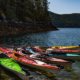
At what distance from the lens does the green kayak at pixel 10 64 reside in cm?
3058

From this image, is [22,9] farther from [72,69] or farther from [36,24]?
[72,69]

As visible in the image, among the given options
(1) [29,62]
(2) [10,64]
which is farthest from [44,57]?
(2) [10,64]

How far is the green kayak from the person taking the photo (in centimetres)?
3058

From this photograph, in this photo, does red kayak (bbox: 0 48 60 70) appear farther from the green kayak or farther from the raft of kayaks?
the green kayak

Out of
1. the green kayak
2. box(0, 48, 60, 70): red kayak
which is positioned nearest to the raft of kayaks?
box(0, 48, 60, 70): red kayak

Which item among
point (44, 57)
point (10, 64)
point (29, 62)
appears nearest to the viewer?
point (10, 64)

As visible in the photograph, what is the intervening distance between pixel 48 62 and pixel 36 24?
4425 inches

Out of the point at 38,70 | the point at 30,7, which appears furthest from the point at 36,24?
the point at 38,70

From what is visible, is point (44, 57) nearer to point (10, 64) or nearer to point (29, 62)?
point (29, 62)

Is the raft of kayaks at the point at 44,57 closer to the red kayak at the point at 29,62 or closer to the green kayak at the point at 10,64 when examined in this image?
the red kayak at the point at 29,62

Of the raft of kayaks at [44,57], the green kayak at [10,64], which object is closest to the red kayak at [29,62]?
the raft of kayaks at [44,57]

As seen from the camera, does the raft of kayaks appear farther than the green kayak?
Yes

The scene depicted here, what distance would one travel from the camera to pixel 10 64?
32.8 metres

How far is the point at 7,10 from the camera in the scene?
411ft
